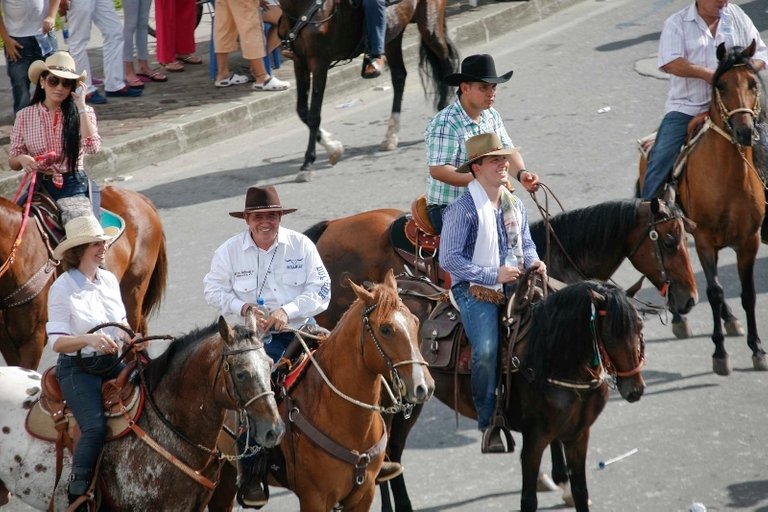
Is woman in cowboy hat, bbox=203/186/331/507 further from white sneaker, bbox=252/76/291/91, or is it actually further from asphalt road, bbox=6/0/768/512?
white sneaker, bbox=252/76/291/91

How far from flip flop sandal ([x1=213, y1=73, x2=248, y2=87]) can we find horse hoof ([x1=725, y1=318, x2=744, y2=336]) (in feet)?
25.5

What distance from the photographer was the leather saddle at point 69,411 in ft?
19.8

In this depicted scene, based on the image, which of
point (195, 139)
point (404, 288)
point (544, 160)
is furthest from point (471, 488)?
point (195, 139)

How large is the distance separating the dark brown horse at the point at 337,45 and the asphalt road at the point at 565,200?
0.37 meters

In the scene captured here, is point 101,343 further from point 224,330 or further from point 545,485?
point 545,485

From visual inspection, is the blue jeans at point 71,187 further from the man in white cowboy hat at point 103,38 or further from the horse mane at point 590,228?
the man in white cowboy hat at point 103,38

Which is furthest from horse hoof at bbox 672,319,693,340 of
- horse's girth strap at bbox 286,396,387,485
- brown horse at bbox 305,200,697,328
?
horse's girth strap at bbox 286,396,387,485

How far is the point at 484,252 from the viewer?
686cm

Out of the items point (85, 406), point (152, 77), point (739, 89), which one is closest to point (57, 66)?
point (85, 406)

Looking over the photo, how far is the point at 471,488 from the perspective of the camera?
7590 millimetres

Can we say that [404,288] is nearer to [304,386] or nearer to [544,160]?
[304,386]

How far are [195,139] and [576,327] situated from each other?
8112mm

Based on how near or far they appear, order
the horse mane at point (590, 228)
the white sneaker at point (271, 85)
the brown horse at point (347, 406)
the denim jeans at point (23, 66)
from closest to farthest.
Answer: the brown horse at point (347, 406)
the horse mane at point (590, 228)
the denim jeans at point (23, 66)
the white sneaker at point (271, 85)

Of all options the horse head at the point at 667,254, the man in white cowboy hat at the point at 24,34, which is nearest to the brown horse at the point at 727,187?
the horse head at the point at 667,254
